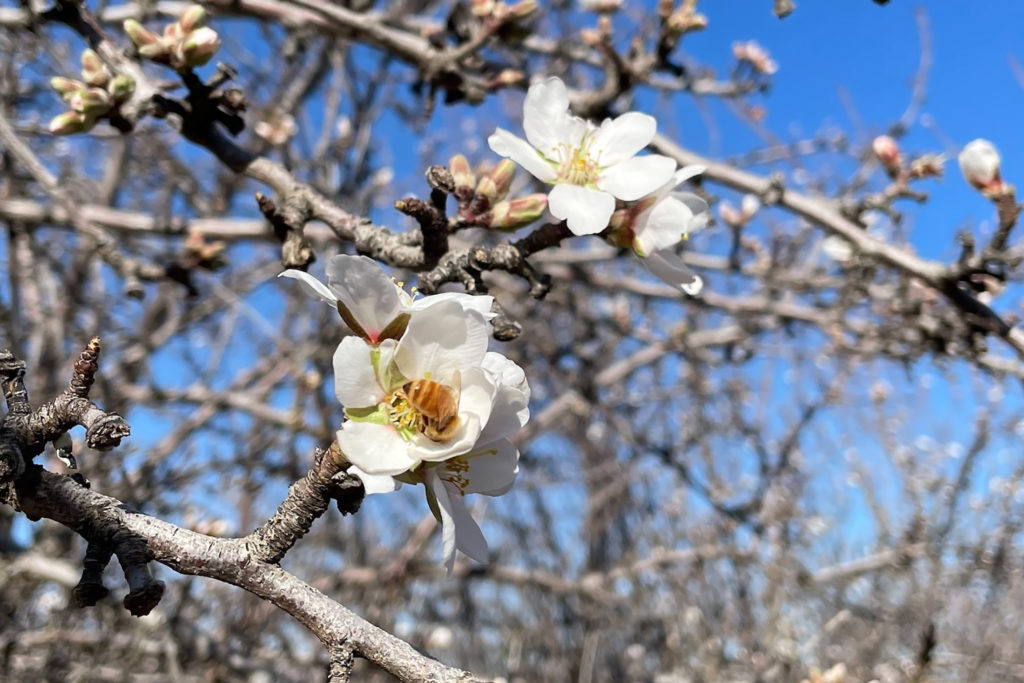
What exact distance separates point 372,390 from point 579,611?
186 inches

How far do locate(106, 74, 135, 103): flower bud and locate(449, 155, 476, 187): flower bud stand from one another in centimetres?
83

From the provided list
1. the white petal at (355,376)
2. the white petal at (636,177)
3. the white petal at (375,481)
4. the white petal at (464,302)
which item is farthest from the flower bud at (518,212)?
the white petal at (375,481)

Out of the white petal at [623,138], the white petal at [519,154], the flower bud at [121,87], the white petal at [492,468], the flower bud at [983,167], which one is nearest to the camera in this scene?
the white petal at [492,468]

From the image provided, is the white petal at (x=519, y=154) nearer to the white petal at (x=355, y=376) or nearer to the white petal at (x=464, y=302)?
the white petal at (x=464, y=302)

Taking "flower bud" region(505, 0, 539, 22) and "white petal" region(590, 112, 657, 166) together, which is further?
"flower bud" region(505, 0, 539, 22)

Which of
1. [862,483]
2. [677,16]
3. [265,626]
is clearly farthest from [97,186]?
[862,483]

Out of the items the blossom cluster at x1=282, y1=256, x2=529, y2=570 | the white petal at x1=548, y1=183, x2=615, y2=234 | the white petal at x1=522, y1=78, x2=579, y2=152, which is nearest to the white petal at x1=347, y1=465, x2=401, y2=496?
the blossom cluster at x1=282, y1=256, x2=529, y2=570

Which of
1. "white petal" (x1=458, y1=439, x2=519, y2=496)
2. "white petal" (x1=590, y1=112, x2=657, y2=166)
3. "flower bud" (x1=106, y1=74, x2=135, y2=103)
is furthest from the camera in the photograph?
"flower bud" (x1=106, y1=74, x2=135, y2=103)

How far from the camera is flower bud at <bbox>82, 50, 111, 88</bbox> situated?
169 centimetres

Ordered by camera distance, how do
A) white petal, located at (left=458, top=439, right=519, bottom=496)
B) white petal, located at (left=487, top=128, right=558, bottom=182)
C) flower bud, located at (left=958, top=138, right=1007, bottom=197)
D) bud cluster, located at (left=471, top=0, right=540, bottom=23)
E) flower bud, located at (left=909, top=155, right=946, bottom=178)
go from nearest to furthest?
white petal, located at (left=458, top=439, right=519, bottom=496) < white petal, located at (left=487, top=128, right=558, bottom=182) < flower bud, located at (left=958, top=138, right=1007, bottom=197) < bud cluster, located at (left=471, top=0, right=540, bottom=23) < flower bud, located at (left=909, top=155, right=946, bottom=178)

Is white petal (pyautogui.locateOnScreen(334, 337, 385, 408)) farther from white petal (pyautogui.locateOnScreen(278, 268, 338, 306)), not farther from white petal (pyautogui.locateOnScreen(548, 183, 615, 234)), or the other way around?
white petal (pyautogui.locateOnScreen(548, 183, 615, 234))

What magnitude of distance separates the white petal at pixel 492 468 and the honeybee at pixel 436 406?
0.09 m

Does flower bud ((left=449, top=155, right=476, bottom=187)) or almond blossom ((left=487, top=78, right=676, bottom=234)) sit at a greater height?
almond blossom ((left=487, top=78, right=676, bottom=234))

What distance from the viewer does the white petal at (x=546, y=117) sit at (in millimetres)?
1487
